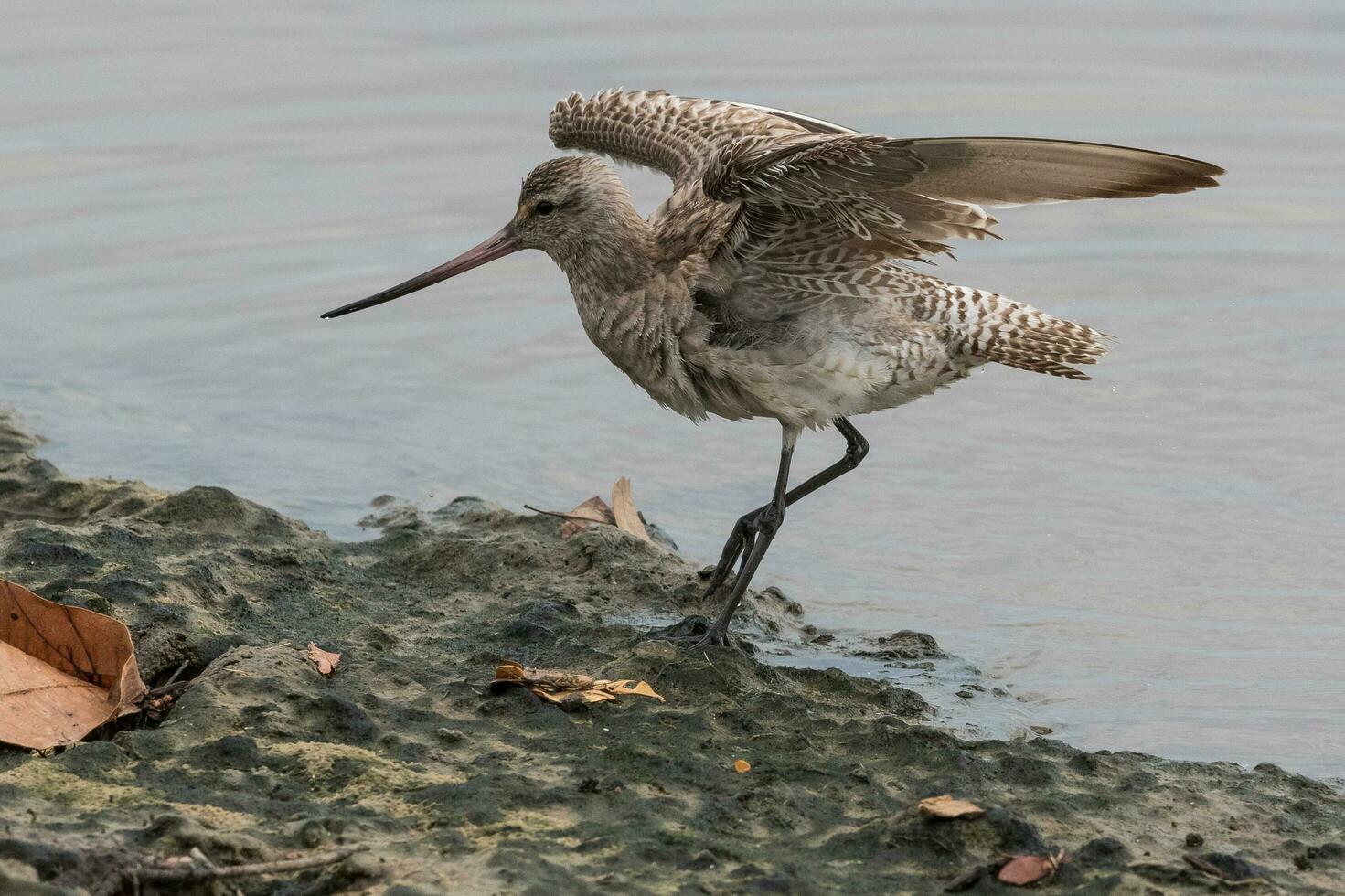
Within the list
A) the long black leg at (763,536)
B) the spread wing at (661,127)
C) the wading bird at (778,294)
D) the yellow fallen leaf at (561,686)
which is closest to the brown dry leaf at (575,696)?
the yellow fallen leaf at (561,686)

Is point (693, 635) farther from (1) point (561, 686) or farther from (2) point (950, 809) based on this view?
(2) point (950, 809)

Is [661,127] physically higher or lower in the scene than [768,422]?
higher

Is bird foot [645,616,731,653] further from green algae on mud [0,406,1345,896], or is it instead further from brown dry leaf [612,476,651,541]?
brown dry leaf [612,476,651,541]

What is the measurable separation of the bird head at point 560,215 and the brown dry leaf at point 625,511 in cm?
91

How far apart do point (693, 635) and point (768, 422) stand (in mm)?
3372

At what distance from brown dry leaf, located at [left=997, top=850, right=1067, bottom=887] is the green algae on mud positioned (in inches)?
1.6

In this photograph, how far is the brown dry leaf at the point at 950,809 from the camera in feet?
12.7

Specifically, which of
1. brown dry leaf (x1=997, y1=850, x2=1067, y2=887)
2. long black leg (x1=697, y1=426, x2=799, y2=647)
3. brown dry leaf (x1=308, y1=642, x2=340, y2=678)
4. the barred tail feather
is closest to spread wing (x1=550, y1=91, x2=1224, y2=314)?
the barred tail feather

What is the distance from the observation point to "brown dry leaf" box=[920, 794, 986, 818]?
387 centimetres

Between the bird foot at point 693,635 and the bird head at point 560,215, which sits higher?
the bird head at point 560,215

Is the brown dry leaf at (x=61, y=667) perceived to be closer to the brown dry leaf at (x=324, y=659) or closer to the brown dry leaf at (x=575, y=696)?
the brown dry leaf at (x=324, y=659)

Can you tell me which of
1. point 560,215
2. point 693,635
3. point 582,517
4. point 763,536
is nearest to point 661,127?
point 560,215

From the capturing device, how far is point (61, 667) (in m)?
4.46

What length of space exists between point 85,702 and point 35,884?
1.12m
